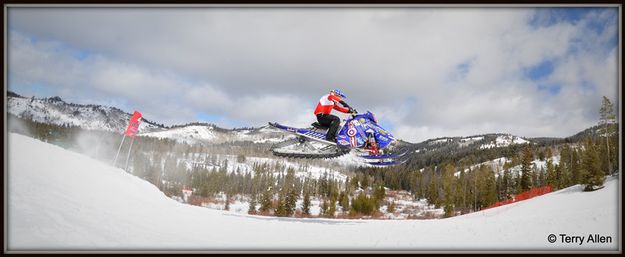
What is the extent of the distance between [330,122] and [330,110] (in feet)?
1.86

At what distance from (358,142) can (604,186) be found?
3349 centimetres

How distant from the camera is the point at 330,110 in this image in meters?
15.3

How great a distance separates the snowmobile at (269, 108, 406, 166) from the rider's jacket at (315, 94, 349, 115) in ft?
2.13

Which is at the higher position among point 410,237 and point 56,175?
point 56,175

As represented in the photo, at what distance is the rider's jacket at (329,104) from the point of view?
15.0 meters

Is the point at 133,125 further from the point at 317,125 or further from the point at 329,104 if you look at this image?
the point at 329,104

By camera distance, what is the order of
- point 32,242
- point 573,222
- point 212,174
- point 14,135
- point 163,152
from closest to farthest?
point 32,242, point 14,135, point 573,222, point 212,174, point 163,152

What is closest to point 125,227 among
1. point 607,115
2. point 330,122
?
point 330,122

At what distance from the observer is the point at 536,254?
→ 908cm

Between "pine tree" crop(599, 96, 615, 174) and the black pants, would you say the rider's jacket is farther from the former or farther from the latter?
"pine tree" crop(599, 96, 615, 174)

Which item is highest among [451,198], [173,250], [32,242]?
[32,242]

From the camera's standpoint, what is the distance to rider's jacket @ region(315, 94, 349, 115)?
1498cm

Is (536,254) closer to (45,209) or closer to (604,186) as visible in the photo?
(45,209)

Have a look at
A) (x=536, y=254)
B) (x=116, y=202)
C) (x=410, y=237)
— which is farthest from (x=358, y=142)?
(x=116, y=202)
